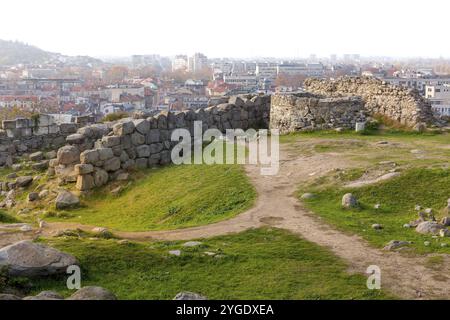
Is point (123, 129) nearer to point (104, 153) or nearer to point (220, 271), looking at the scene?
point (104, 153)

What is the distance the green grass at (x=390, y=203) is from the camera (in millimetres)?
10141

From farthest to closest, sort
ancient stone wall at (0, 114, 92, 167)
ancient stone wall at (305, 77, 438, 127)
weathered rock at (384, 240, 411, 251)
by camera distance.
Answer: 1. ancient stone wall at (0, 114, 92, 167)
2. ancient stone wall at (305, 77, 438, 127)
3. weathered rock at (384, 240, 411, 251)

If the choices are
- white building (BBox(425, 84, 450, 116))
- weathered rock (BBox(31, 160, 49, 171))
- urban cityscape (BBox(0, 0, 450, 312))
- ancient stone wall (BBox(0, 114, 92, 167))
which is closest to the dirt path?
urban cityscape (BBox(0, 0, 450, 312))

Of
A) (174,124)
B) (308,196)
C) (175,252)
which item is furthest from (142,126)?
(175,252)

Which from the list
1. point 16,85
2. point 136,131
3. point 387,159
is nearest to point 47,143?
point 136,131

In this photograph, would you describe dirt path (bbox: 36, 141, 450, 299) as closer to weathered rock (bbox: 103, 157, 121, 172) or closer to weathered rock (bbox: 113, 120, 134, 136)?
weathered rock (bbox: 103, 157, 121, 172)

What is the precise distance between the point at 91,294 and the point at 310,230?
16.2ft

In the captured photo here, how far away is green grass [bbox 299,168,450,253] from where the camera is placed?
10.1m

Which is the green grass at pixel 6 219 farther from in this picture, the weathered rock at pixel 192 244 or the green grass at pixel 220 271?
the weathered rock at pixel 192 244

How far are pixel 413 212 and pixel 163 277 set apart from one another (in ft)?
17.5

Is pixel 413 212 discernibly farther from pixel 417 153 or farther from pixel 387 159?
pixel 417 153

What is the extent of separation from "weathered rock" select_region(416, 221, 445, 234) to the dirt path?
3.73ft

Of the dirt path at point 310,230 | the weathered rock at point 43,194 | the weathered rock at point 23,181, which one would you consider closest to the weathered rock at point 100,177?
the weathered rock at point 43,194

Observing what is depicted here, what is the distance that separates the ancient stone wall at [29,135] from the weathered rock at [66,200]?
6.62 m
